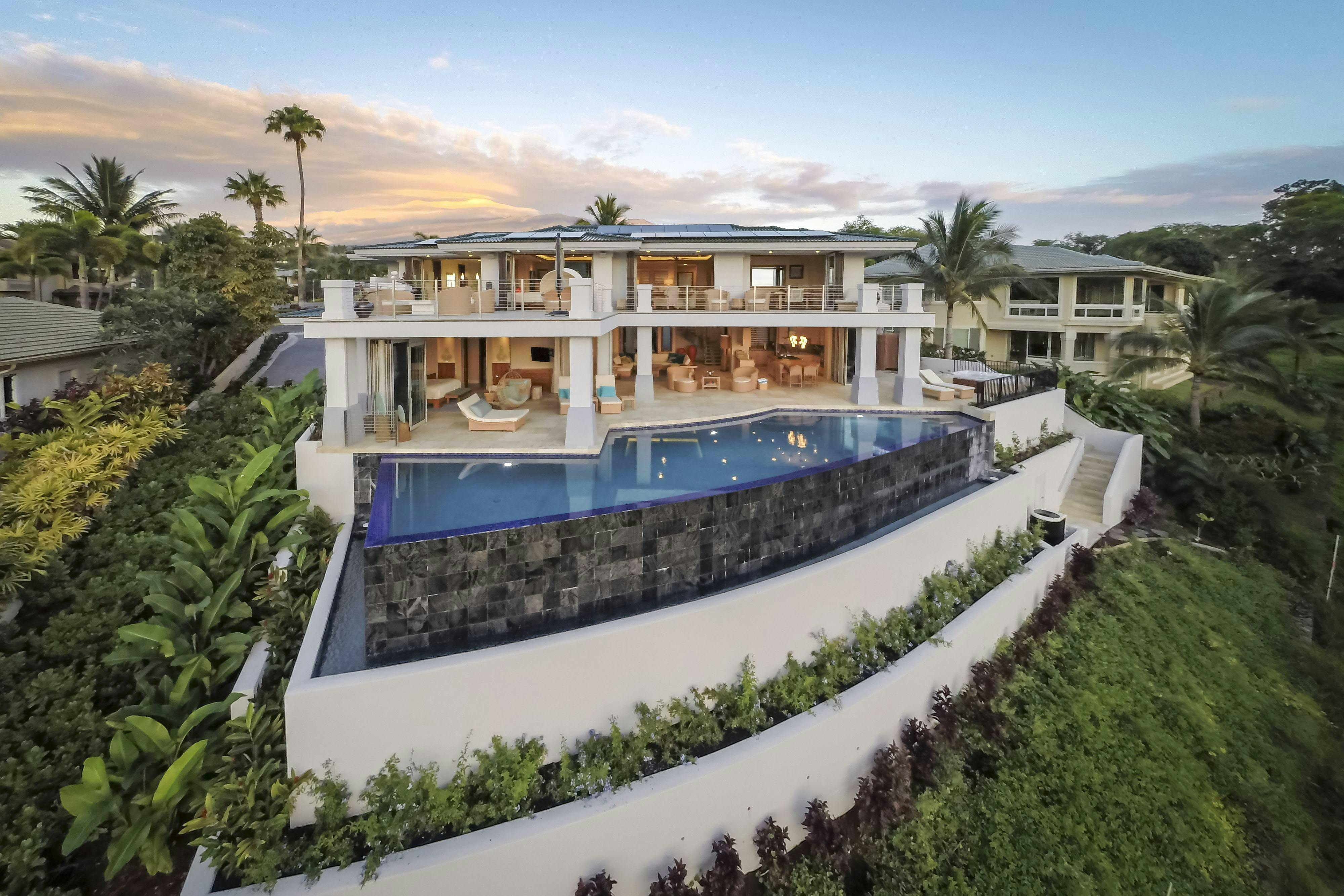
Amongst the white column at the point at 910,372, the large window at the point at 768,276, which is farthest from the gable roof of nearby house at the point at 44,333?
the white column at the point at 910,372

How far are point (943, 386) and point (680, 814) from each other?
16.1m

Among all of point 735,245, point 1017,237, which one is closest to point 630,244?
point 735,245

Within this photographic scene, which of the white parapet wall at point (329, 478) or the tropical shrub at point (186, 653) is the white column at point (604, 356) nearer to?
the white parapet wall at point (329, 478)

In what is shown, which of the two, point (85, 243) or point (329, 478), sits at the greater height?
point (85, 243)

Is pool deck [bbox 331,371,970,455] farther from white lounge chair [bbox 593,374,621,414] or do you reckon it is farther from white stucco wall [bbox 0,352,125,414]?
white stucco wall [bbox 0,352,125,414]

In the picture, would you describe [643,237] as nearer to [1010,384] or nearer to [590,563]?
[1010,384]

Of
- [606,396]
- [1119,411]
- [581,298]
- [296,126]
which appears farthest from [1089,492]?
[296,126]

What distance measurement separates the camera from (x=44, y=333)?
17.6 meters

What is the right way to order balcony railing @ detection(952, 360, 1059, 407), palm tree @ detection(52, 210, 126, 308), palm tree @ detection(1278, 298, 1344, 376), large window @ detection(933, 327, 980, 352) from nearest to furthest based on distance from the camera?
balcony railing @ detection(952, 360, 1059, 407) → palm tree @ detection(1278, 298, 1344, 376) → palm tree @ detection(52, 210, 126, 308) → large window @ detection(933, 327, 980, 352)

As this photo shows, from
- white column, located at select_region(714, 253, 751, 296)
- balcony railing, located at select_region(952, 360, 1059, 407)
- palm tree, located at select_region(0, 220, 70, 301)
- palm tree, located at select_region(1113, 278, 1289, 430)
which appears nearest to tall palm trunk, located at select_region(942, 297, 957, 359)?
balcony railing, located at select_region(952, 360, 1059, 407)

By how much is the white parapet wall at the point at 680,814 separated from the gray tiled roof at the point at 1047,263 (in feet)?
77.9

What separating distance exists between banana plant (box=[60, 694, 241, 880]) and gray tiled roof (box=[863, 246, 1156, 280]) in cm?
2824

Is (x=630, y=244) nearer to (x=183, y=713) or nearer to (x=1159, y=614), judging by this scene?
(x=183, y=713)

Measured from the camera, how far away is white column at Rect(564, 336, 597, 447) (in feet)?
42.0
